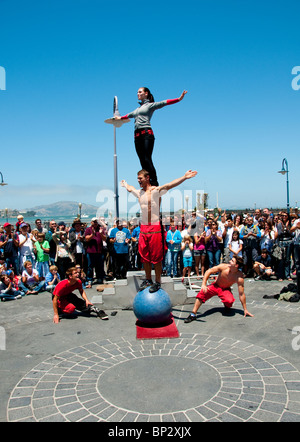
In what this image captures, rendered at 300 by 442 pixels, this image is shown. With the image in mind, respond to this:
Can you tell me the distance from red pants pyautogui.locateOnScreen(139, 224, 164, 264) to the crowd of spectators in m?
3.56

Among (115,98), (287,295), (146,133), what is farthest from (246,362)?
(115,98)

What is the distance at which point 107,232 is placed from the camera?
10.9 metres

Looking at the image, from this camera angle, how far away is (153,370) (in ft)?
15.3


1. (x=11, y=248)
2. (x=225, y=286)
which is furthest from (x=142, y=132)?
(x=11, y=248)

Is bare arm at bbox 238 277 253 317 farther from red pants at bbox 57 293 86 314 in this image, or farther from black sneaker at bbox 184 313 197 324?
red pants at bbox 57 293 86 314

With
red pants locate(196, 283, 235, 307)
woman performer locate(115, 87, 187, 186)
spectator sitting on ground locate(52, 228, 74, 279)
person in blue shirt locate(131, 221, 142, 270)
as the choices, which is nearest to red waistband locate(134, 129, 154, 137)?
woman performer locate(115, 87, 187, 186)

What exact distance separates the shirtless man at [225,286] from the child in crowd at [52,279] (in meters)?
4.29

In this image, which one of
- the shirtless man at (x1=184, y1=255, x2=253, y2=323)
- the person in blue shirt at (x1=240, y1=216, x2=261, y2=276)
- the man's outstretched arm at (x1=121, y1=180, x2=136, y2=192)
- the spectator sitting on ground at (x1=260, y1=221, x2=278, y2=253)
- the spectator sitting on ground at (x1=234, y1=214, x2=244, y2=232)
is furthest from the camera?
the spectator sitting on ground at (x1=234, y1=214, x2=244, y2=232)

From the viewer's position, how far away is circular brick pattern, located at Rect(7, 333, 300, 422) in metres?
3.64

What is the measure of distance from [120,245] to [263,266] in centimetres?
424

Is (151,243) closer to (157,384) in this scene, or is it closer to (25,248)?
(157,384)

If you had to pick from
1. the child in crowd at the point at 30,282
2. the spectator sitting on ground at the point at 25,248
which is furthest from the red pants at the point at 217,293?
the spectator sitting on ground at the point at 25,248
